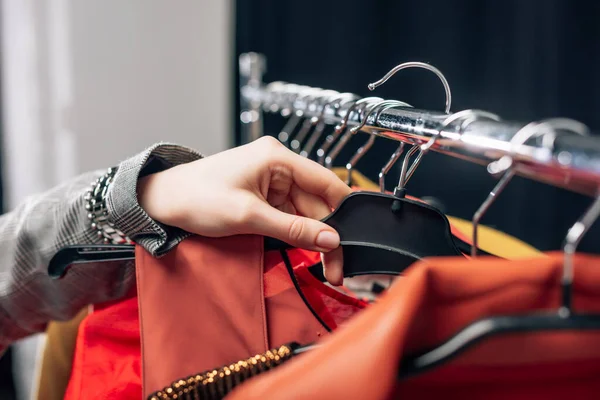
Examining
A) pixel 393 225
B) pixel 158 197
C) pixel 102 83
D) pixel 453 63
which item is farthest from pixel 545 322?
pixel 102 83

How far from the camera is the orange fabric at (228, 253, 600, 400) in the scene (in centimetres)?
25

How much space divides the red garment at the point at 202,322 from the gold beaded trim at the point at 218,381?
0.04 meters

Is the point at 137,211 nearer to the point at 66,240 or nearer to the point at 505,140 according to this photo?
the point at 66,240

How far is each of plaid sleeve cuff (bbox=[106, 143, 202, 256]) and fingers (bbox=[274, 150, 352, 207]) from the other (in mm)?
99

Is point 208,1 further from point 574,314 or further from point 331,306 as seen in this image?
point 574,314

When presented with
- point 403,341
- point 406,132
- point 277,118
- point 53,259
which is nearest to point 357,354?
point 403,341

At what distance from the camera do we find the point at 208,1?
1588 mm

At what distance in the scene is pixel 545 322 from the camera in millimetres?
252

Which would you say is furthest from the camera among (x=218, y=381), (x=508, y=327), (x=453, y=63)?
(x=453, y=63)

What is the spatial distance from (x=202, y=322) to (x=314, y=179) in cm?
14

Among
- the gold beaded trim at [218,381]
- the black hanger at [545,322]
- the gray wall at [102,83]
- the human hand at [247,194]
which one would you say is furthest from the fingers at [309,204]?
the gray wall at [102,83]

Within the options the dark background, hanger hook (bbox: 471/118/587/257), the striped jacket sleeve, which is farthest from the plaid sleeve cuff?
the dark background

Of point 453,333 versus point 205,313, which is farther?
point 205,313

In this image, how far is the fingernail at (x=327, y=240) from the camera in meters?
0.43
